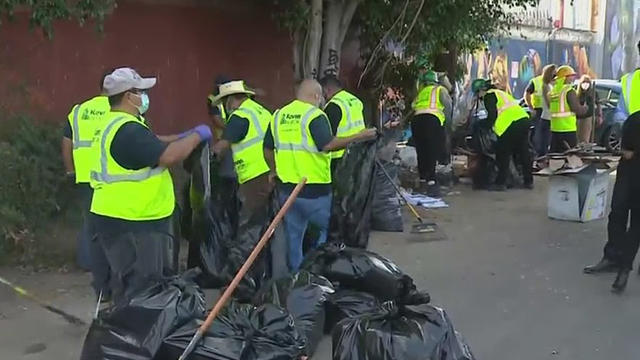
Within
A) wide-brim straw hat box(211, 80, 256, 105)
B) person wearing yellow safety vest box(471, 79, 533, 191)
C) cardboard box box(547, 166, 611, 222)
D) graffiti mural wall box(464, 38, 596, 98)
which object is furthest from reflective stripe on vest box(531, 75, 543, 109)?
wide-brim straw hat box(211, 80, 256, 105)

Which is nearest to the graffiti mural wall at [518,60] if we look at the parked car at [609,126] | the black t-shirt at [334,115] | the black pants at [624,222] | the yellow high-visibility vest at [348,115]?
the parked car at [609,126]

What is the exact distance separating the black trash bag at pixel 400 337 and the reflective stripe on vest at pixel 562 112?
8.57 meters

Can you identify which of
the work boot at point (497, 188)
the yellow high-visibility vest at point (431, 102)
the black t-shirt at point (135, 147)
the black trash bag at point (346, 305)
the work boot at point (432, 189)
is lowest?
the work boot at point (497, 188)

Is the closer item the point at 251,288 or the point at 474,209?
the point at 251,288

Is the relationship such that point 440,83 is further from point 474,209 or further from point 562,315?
point 562,315

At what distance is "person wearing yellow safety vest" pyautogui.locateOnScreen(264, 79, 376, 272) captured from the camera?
552 cm

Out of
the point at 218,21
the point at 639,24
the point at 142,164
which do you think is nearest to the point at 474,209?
the point at 218,21

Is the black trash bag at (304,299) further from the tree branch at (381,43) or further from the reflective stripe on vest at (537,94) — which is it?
the reflective stripe on vest at (537,94)

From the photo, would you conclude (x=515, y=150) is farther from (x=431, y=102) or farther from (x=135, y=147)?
(x=135, y=147)

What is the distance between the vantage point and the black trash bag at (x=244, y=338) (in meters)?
3.83

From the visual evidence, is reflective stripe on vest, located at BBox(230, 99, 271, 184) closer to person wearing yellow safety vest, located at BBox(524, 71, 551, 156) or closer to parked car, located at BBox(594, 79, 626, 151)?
person wearing yellow safety vest, located at BBox(524, 71, 551, 156)

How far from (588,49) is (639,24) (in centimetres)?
459

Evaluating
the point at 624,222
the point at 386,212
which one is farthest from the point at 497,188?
the point at 624,222

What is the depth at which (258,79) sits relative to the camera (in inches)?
393
